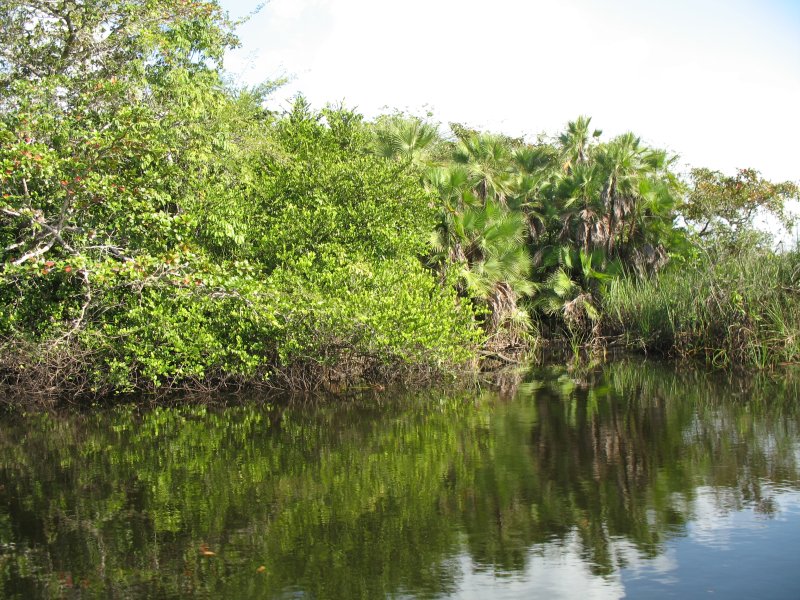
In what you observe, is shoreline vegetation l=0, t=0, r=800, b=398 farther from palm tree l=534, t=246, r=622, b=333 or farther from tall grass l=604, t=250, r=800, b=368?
palm tree l=534, t=246, r=622, b=333

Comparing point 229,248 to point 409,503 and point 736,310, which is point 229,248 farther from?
point 736,310

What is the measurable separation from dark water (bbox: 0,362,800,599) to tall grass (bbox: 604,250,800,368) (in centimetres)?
416

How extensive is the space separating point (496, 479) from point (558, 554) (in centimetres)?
235

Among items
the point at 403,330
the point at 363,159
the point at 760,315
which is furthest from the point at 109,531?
the point at 760,315

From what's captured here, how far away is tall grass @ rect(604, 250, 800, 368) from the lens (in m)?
16.9

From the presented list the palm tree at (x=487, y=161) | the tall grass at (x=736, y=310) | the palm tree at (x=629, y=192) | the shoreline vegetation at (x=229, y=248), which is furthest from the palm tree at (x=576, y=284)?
the tall grass at (x=736, y=310)

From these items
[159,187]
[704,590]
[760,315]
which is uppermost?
[159,187]

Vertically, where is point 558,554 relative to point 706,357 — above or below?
below

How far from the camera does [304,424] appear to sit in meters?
12.4

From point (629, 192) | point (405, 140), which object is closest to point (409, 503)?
point (405, 140)

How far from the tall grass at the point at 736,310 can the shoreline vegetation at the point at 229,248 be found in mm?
50

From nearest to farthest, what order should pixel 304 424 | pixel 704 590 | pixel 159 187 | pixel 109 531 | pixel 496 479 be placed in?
pixel 704 590 < pixel 109 531 < pixel 496 479 < pixel 304 424 < pixel 159 187

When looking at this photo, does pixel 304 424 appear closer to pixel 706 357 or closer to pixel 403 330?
pixel 403 330

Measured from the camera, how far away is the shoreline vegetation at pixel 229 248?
13.5 metres
